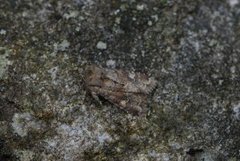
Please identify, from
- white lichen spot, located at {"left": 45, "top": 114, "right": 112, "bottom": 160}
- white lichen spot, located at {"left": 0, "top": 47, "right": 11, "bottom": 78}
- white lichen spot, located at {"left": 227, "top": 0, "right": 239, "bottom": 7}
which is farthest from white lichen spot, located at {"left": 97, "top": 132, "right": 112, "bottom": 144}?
white lichen spot, located at {"left": 227, "top": 0, "right": 239, "bottom": 7}

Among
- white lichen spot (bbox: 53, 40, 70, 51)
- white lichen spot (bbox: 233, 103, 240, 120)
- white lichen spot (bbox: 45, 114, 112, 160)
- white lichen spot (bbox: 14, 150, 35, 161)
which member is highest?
white lichen spot (bbox: 53, 40, 70, 51)

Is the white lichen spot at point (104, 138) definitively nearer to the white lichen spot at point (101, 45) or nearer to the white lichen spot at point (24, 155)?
the white lichen spot at point (24, 155)

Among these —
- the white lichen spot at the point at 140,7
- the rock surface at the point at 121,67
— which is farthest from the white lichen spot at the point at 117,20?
the white lichen spot at the point at 140,7

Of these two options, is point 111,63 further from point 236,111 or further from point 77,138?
point 236,111

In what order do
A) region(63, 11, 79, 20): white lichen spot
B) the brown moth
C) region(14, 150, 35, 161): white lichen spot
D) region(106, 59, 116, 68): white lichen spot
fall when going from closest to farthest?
region(14, 150, 35, 161): white lichen spot
the brown moth
region(106, 59, 116, 68): white lichen spot
region(63, 11, 79, 20): white lichen spot

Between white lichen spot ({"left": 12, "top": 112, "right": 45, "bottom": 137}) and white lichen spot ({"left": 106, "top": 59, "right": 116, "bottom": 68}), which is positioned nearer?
white lichen spot ({"left": 12, "top": 112, "right": 45, "bottom": 137})

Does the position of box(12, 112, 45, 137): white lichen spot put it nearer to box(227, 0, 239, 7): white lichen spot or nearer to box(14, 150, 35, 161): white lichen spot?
box(14, 150, 35, 161): white lichen spot

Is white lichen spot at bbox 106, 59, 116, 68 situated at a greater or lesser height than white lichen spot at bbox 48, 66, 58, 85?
greater

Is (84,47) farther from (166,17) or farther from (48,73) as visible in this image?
(166,17)
